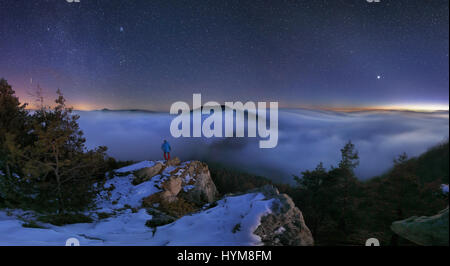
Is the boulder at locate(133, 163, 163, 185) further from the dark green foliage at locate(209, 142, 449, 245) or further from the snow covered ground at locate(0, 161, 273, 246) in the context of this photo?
the dark green foliage at locate(209, 142, 449, 245)

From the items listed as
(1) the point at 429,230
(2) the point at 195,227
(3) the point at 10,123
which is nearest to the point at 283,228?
→ (2) the point at 195,227

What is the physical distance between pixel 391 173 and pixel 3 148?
20185 mm

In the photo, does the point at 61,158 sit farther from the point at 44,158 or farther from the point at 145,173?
the point at 145,173

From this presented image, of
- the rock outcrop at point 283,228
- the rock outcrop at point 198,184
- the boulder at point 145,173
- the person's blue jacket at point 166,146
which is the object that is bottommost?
the rock outcrop at point 198,184

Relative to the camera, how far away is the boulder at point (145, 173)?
35.7 ft

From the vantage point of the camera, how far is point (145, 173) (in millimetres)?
11219

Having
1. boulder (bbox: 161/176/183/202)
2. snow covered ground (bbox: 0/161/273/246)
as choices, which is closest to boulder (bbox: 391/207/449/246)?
snow covered ground (bbox: 0/161/273/246)

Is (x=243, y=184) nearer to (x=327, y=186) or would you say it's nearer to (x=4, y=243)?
(x=327, y=186)

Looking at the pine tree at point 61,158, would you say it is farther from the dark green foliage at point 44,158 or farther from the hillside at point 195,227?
the hillside at point 195,227

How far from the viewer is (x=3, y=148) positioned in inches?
258

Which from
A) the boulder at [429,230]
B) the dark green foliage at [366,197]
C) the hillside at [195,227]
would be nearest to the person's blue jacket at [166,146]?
the hillside at [195,227]

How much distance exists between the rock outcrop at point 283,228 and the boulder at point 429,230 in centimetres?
217

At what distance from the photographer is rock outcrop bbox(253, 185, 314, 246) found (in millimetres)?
3504

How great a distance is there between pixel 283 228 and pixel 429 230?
9.79ft
